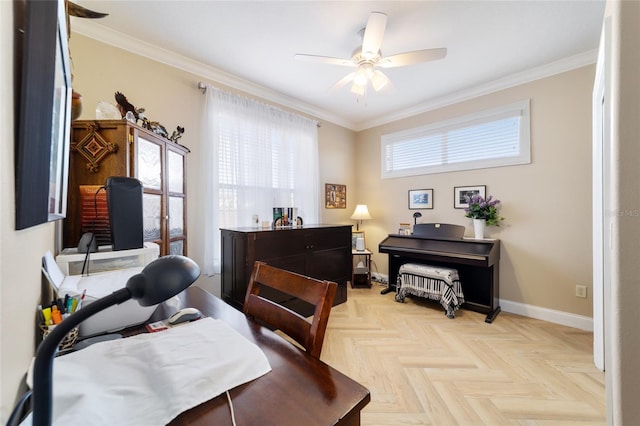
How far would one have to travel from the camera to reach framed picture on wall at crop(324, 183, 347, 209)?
385 cm

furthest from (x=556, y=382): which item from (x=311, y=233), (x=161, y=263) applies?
(x=161, y=263)

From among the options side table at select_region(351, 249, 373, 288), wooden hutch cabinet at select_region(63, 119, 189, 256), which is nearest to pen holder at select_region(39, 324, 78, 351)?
wooden hutch cabinet at select_region(63, 119, 189, 256)

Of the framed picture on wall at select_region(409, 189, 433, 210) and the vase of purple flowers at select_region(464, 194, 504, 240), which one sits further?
the framed picture on wall at select_region(409, 189, 433, 210)

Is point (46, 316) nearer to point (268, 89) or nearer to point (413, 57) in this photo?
point (413, 57)

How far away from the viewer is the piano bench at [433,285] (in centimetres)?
268

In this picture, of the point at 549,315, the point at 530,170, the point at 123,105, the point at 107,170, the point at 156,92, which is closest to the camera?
the point at 107,170

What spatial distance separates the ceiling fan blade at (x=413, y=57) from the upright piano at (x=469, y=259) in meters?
1.86

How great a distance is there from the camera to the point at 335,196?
395cm

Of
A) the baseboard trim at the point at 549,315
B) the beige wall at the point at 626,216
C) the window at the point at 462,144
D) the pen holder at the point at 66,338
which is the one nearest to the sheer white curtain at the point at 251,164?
the window at the point at 462,144

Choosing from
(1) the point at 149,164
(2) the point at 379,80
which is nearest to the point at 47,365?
(1) the point at 149,164

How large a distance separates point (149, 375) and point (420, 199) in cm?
344

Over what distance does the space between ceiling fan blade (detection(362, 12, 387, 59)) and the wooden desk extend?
188cm

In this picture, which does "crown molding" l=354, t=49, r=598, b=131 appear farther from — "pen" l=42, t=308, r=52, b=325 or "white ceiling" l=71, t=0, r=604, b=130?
"pen" l=42, t=308, r=52, b=325

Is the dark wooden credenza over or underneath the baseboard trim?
over
